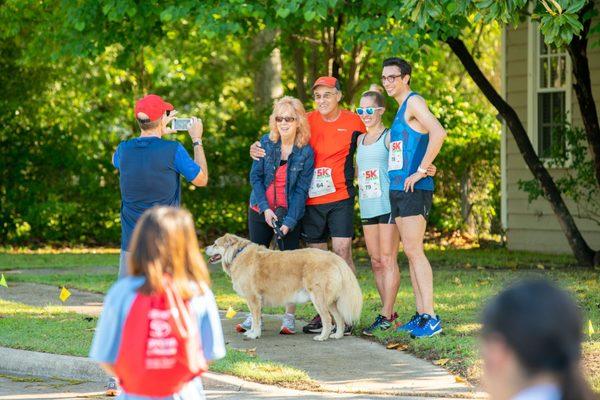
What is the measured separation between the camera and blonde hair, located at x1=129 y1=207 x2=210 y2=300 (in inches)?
151

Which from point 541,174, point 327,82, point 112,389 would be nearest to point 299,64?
point 541,174

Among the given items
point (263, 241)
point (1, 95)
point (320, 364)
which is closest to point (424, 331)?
point (320, 364)

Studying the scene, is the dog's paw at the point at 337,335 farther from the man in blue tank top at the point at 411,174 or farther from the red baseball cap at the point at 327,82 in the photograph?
the red baseball cap at the point at 327,82

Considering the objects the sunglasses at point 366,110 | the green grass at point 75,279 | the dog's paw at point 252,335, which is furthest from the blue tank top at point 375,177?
the green grass at point 75,279

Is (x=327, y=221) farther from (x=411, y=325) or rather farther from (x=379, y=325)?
(x=411, y=325)

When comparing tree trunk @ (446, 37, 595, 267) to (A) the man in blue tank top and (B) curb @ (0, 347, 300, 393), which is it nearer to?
(A) the man in blue tank top

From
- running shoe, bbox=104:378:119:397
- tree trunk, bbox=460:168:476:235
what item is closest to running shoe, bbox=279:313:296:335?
running shoe, bbox=104:378:119:397

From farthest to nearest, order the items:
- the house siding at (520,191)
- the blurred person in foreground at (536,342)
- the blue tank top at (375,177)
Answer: the house siding at (520,191), the blue tank top at (375,177), the blurred person in foreground at (536,342)

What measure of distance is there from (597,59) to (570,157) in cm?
153

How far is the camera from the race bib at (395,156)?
8492mm

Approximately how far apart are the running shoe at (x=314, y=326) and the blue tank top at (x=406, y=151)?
4.77 ft

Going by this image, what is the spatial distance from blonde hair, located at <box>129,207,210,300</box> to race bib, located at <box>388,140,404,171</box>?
469 centimetres

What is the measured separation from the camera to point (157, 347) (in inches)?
154

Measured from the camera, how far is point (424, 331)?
851 cm
